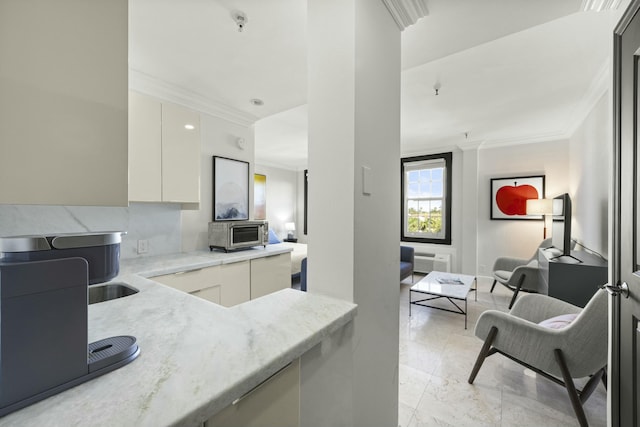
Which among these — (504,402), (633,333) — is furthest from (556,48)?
(504,402)

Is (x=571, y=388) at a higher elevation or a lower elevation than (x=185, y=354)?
lower

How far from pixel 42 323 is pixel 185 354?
0.31 meters

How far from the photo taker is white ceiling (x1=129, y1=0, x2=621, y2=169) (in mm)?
1481

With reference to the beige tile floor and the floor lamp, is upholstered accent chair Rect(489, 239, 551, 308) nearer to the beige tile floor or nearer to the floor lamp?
the floor lamp

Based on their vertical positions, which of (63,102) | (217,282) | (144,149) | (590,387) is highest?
(144,149)

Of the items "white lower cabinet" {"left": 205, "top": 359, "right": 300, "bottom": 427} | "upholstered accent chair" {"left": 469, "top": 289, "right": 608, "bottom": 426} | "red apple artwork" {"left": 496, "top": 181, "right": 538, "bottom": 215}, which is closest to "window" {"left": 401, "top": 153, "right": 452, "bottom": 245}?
"red apple artwork" {"left": 496, "top": 181, "right": 538, "bottom": 215}

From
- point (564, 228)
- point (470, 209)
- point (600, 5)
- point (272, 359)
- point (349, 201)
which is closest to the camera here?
point (272, 359)

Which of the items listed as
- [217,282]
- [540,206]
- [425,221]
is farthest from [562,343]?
[425,221]

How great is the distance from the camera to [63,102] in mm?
600

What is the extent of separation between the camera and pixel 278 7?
1481 mm

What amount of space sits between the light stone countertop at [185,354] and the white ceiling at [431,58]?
5.25 ft

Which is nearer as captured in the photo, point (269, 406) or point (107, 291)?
point (269, 406)

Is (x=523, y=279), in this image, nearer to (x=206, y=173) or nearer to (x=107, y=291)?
(x=206, y=173)

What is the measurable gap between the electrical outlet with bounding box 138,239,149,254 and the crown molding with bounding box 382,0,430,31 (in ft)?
8.51
